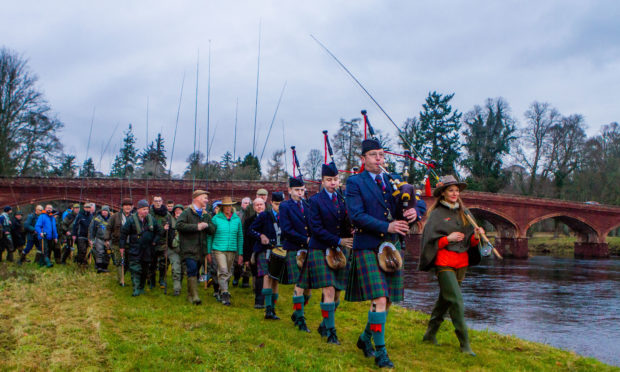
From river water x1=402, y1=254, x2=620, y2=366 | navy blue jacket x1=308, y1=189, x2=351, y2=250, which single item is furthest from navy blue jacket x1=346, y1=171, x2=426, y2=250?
river water x1=402, y1=254, x2=620, y2=366

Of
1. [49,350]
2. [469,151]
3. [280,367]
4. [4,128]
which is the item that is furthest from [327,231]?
[469,151]

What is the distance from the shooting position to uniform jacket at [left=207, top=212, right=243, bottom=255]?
828 centimetres

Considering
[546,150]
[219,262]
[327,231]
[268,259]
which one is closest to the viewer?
A: [327,231]

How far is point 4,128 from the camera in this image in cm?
3284

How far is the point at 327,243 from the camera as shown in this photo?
5.53 metres

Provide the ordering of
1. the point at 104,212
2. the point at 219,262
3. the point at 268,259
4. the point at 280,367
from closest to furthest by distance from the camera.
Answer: the point at 280,367 < the point at 268,259 < the point at 219,262 < the point at 104,212

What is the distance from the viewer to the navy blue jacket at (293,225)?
6359 millimetres

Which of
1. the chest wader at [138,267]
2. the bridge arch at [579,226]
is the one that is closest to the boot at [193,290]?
the chest wader at [138,267]

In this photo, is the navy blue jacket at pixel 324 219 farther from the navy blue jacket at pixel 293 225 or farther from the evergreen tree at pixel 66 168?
the evergreen tree at pixel 66 168

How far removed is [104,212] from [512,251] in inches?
1559

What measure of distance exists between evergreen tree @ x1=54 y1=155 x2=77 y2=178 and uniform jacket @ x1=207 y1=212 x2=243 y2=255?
101 feet

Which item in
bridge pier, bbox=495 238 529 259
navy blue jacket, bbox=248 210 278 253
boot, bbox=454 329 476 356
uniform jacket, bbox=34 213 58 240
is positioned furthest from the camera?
bridge pier, bbox=495 238 529 259

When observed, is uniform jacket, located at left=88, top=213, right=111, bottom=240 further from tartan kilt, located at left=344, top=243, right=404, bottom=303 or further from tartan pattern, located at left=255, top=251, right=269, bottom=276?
tartan kilt, located at left=344, top=243, right=404, bottom=303

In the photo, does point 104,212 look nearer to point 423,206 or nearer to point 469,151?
point 423,206
